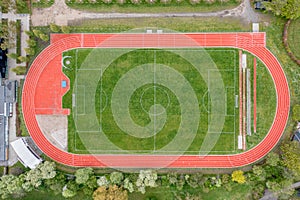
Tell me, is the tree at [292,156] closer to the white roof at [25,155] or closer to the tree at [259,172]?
the tree at [259,172]

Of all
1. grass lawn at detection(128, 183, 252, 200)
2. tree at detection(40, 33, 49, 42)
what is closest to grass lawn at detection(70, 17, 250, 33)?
tree at detection(40, 33, 49, 42)

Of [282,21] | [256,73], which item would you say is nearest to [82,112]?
[256,73]

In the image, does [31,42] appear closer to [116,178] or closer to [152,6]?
[152,6]

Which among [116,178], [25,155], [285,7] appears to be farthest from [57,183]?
[285,7]

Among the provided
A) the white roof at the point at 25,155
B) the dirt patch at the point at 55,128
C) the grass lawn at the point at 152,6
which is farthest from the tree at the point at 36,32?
the white roof at the point at 25,155

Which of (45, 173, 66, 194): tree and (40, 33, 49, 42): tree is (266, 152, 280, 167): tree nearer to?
(45, 173, 66, 194): tree

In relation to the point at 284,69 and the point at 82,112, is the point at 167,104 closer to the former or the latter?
the point at 82,112
